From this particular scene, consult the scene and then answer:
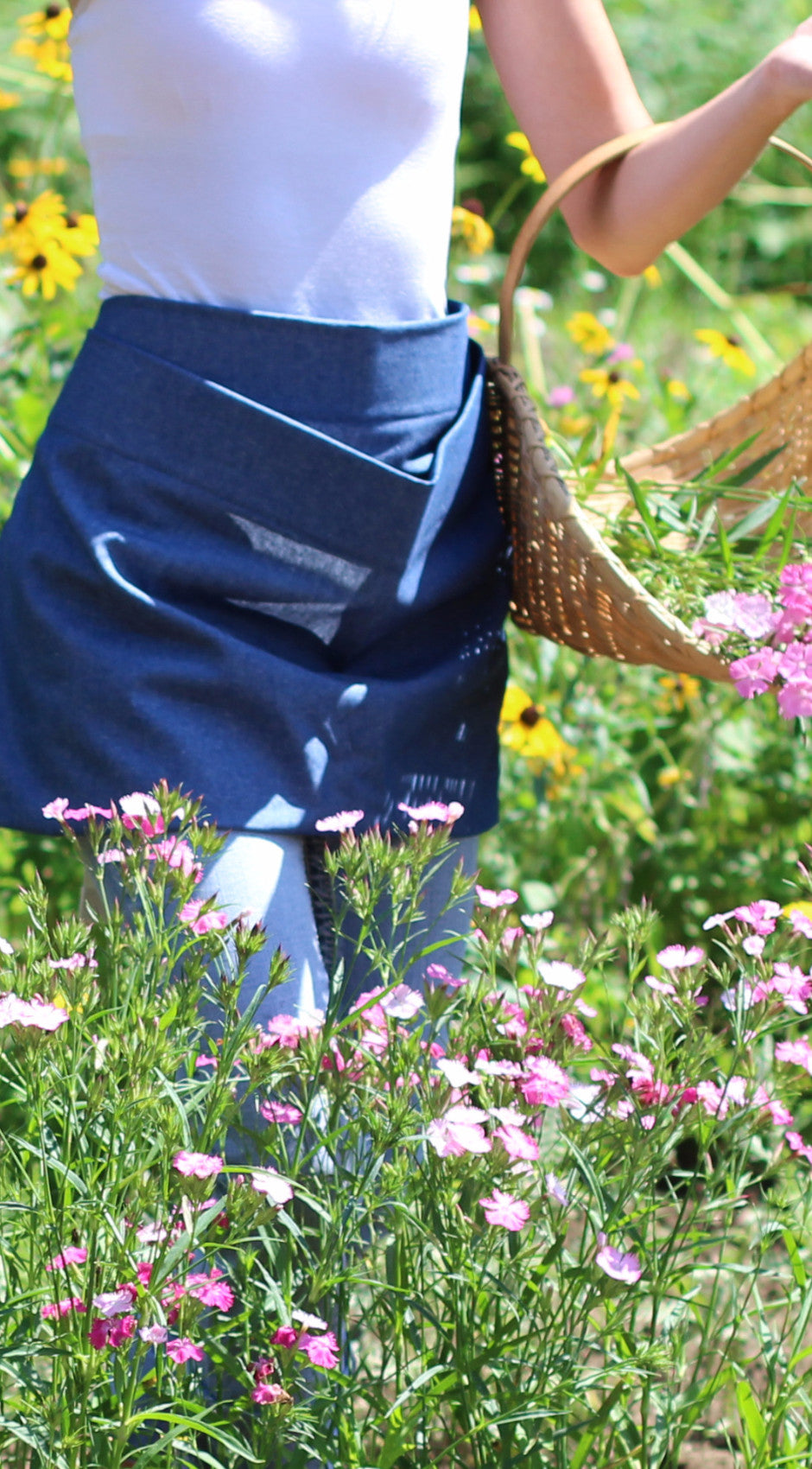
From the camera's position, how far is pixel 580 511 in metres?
1.31

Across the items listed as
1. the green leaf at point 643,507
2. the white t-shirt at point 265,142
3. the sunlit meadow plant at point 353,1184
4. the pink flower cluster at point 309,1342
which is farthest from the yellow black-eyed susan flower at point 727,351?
the pink flower cluster at point 309,1342

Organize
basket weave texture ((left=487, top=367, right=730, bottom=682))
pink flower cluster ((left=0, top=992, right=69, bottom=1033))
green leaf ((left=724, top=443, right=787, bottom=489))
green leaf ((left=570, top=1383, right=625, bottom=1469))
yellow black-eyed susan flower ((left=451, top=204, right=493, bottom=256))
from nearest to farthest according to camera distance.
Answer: pink flower cluster ((left=0, top=992, right=69, bottom=1033))
green leaf ((left=570, top=1383, right=625, bottom=1469))
basket weave texture ((left=487, top=367, right=730, bottom=682))
green leaf ((left=724, top=443, right=787, bottom=489))
yellow black-eyed susan flower ((left=451, top=204, right=493, bottom=256))

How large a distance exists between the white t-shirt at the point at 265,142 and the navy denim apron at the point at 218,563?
1.8 inches

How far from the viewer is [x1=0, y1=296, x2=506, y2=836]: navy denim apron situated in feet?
3.89

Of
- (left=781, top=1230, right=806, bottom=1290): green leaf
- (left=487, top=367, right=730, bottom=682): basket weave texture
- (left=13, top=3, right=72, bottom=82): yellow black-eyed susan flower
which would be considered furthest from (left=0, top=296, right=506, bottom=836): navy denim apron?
(left=13, top=3, right=72, bottom=82): yellow black-eyed susan flower

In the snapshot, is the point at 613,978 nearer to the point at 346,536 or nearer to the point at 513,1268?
the point at 346,536

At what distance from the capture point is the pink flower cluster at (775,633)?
1097 mm

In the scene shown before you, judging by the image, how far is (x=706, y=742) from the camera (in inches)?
83.0

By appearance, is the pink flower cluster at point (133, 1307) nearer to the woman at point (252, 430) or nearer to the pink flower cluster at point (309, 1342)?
the pink flower cluster at point (309, 1342)

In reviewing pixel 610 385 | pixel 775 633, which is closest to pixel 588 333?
pixel 610 385

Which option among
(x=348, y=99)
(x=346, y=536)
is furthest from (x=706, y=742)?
(x=348, y=99)

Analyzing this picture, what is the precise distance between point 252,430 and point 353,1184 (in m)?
0.59

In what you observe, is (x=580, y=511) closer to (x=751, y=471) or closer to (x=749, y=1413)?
(x=751, y=471)

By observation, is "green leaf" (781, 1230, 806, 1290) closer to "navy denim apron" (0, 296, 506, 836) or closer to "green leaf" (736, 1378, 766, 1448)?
"green leaf" (736, 1378, 766, 1448)
